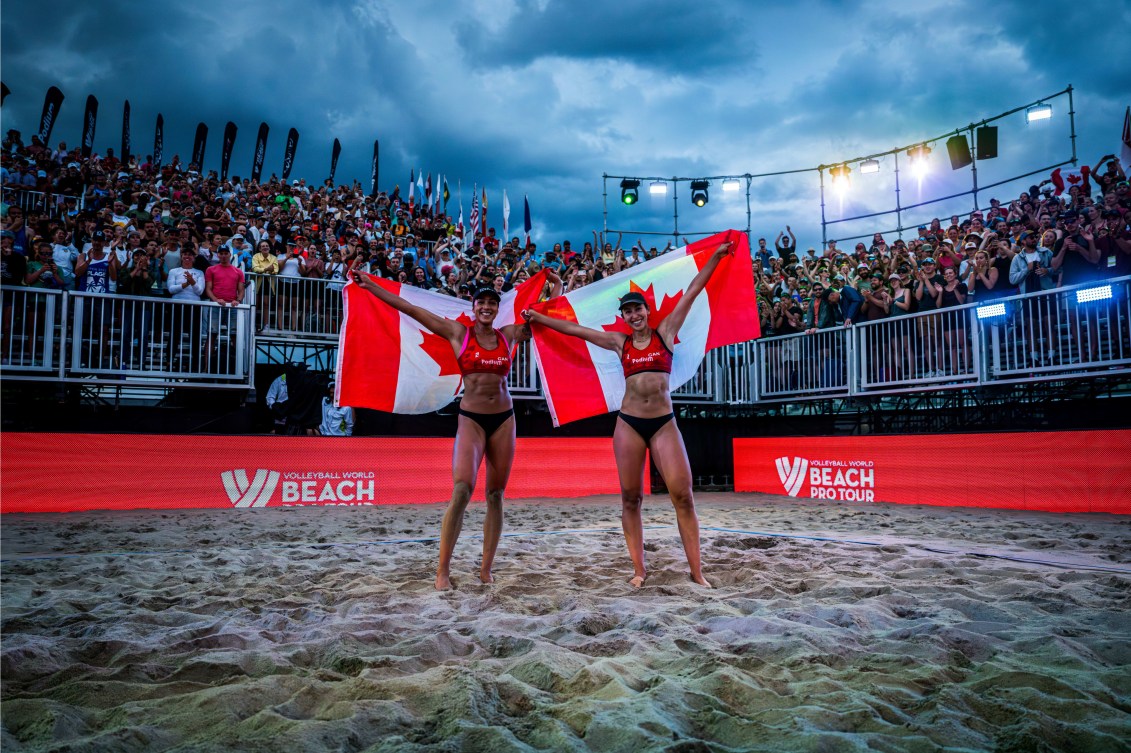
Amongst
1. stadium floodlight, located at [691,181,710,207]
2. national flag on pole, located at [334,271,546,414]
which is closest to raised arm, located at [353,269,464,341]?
national flag on pole, located at [334,271,546,414]

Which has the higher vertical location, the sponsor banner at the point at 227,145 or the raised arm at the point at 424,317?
the sponsor banner at the point at 227,145

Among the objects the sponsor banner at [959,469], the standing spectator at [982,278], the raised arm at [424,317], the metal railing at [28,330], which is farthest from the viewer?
the standing spectator at [982,278]

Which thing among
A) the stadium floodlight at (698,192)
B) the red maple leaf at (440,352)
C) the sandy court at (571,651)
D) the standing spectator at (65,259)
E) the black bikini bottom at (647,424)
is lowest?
the sandy court at (571,651)

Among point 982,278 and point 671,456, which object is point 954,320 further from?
point 671,456

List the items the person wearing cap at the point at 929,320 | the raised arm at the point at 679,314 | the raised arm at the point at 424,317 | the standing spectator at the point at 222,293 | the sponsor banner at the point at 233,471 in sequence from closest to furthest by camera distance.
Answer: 1. the raised arm at the point at 679,314
2. the raised arm at the point at 424,317
3. the sponsor banner at the point at 233,471
4. the standing spectator at the point at 222,293
5. the person wearing cap at the point at 929,320

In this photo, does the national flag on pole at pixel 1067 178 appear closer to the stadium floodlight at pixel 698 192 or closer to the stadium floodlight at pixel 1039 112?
the stadium floodlight at pixel 1039 112

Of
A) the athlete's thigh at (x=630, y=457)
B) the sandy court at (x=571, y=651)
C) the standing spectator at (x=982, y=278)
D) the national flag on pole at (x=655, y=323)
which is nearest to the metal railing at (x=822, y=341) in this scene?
the standing spectator at (x=982, y=278)

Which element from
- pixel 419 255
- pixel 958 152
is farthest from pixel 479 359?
pixel 958 152

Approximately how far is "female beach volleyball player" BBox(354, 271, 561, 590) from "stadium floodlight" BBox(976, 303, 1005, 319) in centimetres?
834

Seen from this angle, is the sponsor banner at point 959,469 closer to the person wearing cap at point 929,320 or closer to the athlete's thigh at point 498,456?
the person wearing cap at point 929,320

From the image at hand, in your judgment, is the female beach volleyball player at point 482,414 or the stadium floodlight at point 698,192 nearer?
the female beach volleyball player at point 482,414

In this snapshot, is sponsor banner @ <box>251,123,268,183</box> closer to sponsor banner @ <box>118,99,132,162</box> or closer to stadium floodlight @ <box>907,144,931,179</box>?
sponsor banner @ <box>118,99,132,162</box>

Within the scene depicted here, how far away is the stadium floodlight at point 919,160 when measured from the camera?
→ 62.2ft

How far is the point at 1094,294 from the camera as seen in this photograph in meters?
9.60
